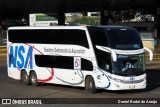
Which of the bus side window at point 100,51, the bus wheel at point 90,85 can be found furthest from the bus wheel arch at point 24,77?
the bus side window at point 100,51

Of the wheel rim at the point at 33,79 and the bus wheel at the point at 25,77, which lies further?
the bus wheel at the point at 25,77

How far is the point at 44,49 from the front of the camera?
23234 millimetres

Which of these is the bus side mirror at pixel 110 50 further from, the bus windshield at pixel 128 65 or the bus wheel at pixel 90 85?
the bus wheel at pixel 90 85

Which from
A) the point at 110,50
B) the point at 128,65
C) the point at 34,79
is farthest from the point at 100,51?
the point at 34,79

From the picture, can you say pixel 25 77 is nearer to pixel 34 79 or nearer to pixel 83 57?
pixel 34 79

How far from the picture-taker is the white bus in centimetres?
2017

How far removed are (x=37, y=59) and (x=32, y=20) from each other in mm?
54008

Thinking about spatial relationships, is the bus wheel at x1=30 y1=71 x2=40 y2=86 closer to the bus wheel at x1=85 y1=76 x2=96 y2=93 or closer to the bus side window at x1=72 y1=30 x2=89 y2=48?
the bus side window at x1=72 y1=30 x2=89 y2=48

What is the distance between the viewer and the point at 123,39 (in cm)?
2058

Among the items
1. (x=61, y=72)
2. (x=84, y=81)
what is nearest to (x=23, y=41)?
(x=61, y=72)

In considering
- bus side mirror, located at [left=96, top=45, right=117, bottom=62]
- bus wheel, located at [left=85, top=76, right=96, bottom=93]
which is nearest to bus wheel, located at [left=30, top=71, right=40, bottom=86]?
bus wheel, located at [left=85, top=76, right=96, bottom=93]

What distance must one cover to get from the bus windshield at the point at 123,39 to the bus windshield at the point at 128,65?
41 centimetres

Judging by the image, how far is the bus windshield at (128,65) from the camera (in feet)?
65.9

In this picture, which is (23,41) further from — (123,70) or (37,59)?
(123,70)
